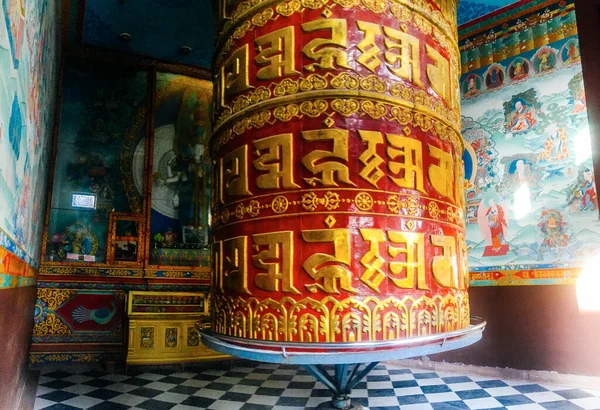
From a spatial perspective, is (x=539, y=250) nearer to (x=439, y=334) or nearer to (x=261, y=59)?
(x=439, y=334)

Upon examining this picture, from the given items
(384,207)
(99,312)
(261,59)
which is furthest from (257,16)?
(99,312)

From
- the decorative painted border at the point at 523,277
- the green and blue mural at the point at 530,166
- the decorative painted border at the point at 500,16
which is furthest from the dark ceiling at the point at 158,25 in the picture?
the decorative painted border at the point at 523,277

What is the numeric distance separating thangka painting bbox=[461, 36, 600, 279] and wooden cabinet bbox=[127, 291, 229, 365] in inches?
159

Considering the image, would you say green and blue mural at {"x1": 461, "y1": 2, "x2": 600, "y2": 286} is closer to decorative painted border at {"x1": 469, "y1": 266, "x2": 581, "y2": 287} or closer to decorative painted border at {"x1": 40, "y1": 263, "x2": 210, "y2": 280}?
decorative painted border at {"x1": 469, "y1": 266, "x2": 581, "y2": 287}

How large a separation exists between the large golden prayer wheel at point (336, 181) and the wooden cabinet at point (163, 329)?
11.9ft

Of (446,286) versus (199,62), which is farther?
(199,62)

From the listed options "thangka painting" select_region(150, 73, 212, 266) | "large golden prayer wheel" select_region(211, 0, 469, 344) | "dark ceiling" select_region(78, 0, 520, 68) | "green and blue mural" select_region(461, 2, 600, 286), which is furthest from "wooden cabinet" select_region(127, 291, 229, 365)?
"green and blue mural" select_region(461, 2, 600, 286)

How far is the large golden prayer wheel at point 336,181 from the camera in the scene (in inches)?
81.7

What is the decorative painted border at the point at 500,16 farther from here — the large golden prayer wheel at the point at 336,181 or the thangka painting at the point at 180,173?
the thangka painting at the point at 180,173

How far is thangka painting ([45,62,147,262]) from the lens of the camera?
5996 millimetres

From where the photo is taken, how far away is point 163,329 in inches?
223

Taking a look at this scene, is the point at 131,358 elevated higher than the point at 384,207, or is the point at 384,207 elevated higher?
the point at 384,207

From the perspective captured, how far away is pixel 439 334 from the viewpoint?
214cm

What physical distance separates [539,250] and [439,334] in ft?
12.5
